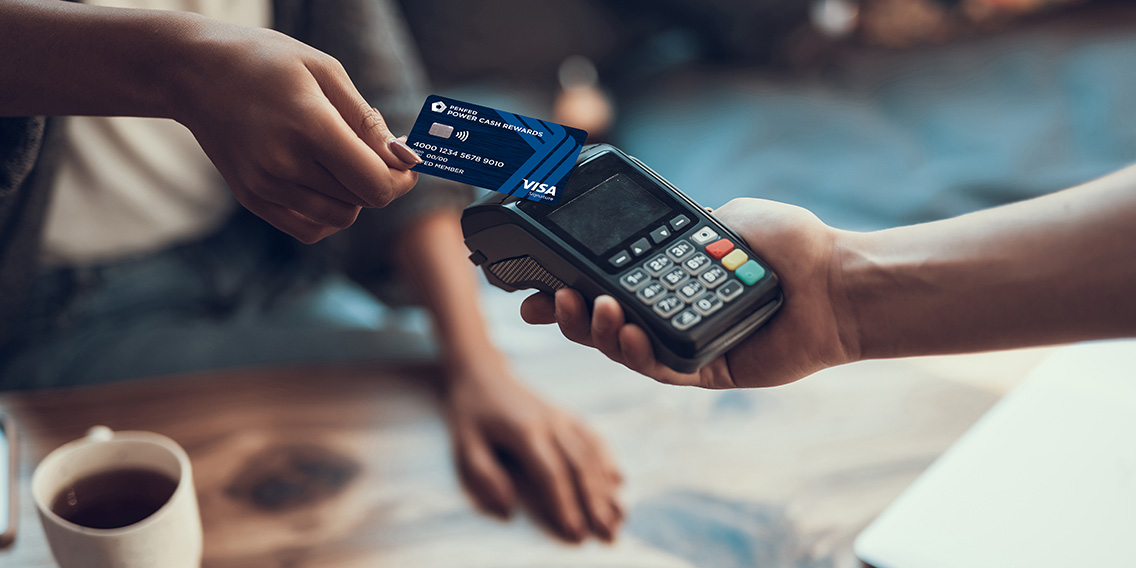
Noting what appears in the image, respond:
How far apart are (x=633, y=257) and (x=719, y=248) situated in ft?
0.17

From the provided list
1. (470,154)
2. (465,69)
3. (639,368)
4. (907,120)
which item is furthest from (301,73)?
(907,120)

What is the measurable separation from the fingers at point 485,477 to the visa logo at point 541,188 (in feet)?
0.72

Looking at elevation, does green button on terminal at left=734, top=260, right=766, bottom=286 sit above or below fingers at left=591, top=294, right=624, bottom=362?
above

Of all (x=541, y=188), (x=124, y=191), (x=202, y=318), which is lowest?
(x=202, y=318)

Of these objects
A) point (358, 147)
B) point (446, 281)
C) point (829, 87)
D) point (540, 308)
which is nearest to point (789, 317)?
point (540, 308)

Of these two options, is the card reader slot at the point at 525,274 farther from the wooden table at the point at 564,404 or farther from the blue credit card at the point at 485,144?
the wooden table at the point at 564,404

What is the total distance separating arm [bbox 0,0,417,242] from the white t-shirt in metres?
0.28

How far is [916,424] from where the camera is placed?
584 mm

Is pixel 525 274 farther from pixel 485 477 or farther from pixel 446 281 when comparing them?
pixel 446 281

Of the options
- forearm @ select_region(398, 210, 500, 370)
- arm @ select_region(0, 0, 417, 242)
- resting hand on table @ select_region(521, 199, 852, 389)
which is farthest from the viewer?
forearm @ select_region(398, 210, 500, 370)

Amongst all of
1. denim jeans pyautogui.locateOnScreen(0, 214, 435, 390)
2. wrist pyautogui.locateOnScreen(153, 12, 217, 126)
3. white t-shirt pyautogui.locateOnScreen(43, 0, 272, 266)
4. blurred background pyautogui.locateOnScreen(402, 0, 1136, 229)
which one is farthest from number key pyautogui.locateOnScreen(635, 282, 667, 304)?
blurred background pyautogui.locateOnScreen(402, 0, 1136, 229)

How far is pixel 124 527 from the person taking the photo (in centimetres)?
41

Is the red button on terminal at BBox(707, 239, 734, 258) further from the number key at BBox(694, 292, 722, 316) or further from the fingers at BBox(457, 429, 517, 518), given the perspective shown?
the fingers at BBox(457, 429, 517, 518)

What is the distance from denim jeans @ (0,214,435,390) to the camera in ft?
2.32
